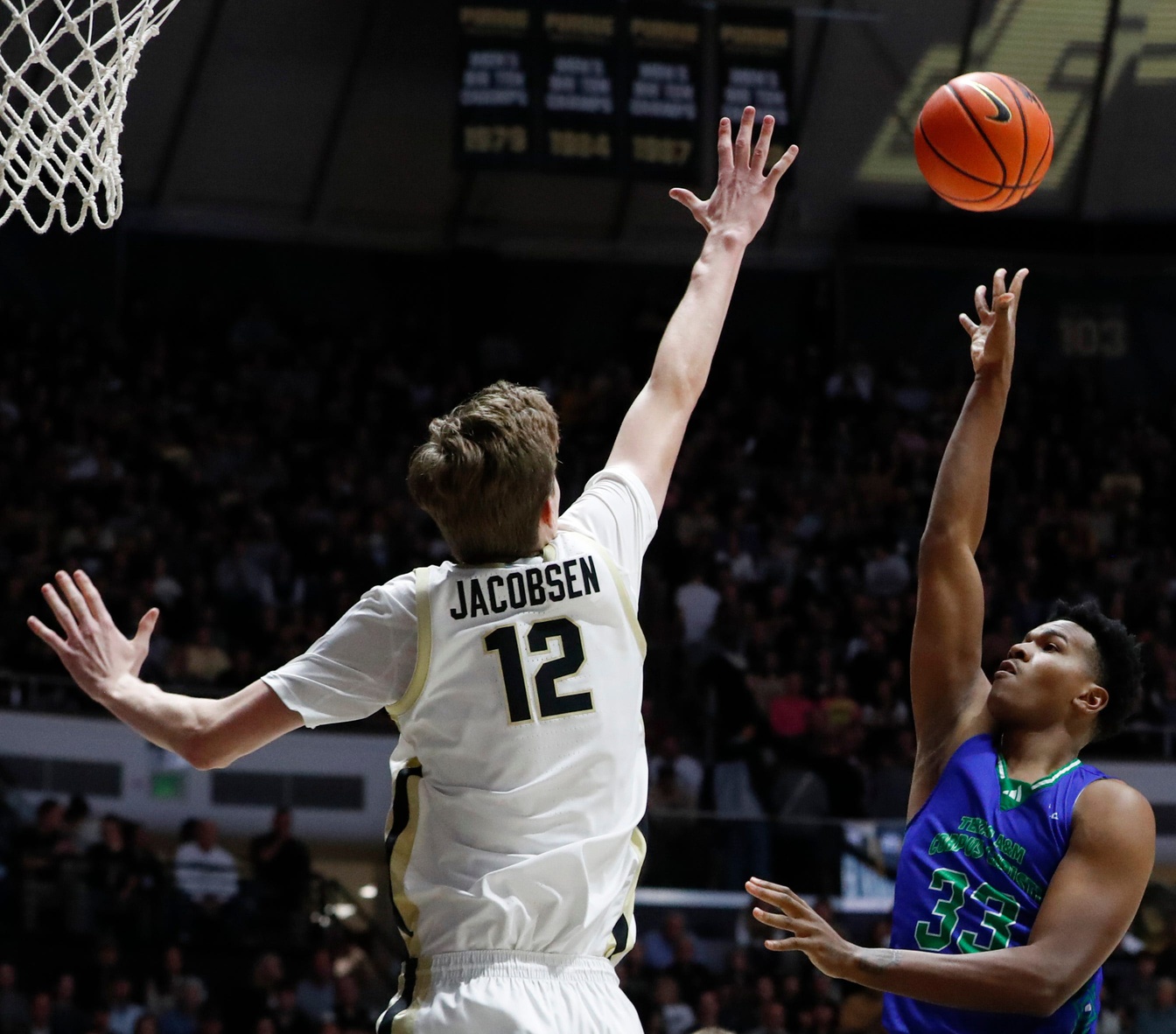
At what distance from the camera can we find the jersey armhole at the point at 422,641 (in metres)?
2.79

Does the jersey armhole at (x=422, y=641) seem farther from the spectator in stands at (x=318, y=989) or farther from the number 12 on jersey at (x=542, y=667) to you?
the spectator in stands at (x=318, y=989)

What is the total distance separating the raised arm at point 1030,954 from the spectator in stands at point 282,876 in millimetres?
8225

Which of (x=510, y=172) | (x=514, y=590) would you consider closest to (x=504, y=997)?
(x=514, y=590)

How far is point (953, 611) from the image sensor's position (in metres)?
3.62

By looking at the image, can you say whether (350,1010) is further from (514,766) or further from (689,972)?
(514,766)

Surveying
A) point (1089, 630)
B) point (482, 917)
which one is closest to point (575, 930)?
point (482, 917)

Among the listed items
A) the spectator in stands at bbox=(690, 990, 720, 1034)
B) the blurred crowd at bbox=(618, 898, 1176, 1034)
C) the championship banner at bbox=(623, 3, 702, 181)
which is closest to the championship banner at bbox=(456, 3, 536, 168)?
the championship banner at bbox=(623, 3, 702, 181)

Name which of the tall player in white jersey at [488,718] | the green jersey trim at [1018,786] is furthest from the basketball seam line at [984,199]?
the tall player in white jersey at [488,718]

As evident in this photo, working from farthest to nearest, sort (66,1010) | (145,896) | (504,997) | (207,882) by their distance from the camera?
(207,882) < (145,896) < (66,1010) < (504,997)

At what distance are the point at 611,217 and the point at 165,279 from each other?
5388 mm

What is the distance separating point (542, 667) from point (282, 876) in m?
8.93

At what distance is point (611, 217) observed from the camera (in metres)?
20.9

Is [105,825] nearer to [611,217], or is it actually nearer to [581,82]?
[581,82]

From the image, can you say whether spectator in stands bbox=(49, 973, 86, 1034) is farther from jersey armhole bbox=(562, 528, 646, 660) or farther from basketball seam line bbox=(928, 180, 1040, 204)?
jersey armhole bbox=(562, 528, 646, 660)
